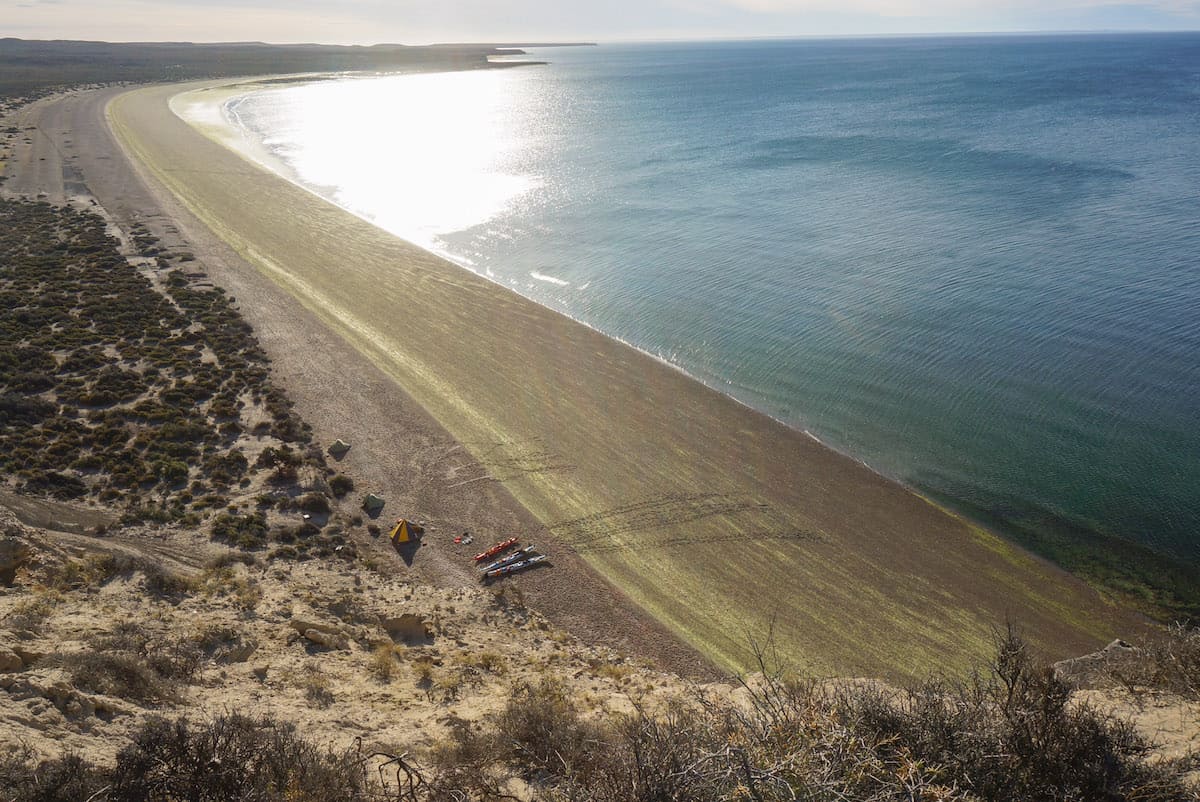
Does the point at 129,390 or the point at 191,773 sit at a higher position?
the point at 191,773

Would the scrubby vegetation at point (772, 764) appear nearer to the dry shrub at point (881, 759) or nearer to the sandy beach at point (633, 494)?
the dry shrub at point (881, 759)

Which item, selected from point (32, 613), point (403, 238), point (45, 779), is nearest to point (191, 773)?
point (45, 779)

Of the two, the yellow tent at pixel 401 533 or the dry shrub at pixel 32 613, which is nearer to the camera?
the dry shrub at pixel 32 613

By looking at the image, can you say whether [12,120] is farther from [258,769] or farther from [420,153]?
[258,769]

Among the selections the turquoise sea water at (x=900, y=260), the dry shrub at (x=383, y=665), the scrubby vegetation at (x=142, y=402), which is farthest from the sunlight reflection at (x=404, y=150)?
the dry shrub at (x=383, y=665)

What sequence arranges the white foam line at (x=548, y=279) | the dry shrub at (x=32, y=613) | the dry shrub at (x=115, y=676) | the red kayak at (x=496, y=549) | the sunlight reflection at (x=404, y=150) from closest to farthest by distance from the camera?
the dry shrub at (x=115, y=676) < the dry shrub at (x=32, y=613) < the red kayak at (x=496, y=549) < the white foam line at (x=548, y=279) < the sunlight reflection at (x=404, y=150)

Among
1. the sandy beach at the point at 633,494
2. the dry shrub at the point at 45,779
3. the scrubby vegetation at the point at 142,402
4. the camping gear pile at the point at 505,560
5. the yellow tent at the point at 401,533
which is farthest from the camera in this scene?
the scrubby vegetation at the point at 142,402

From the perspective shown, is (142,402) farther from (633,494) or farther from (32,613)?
(633,494)
